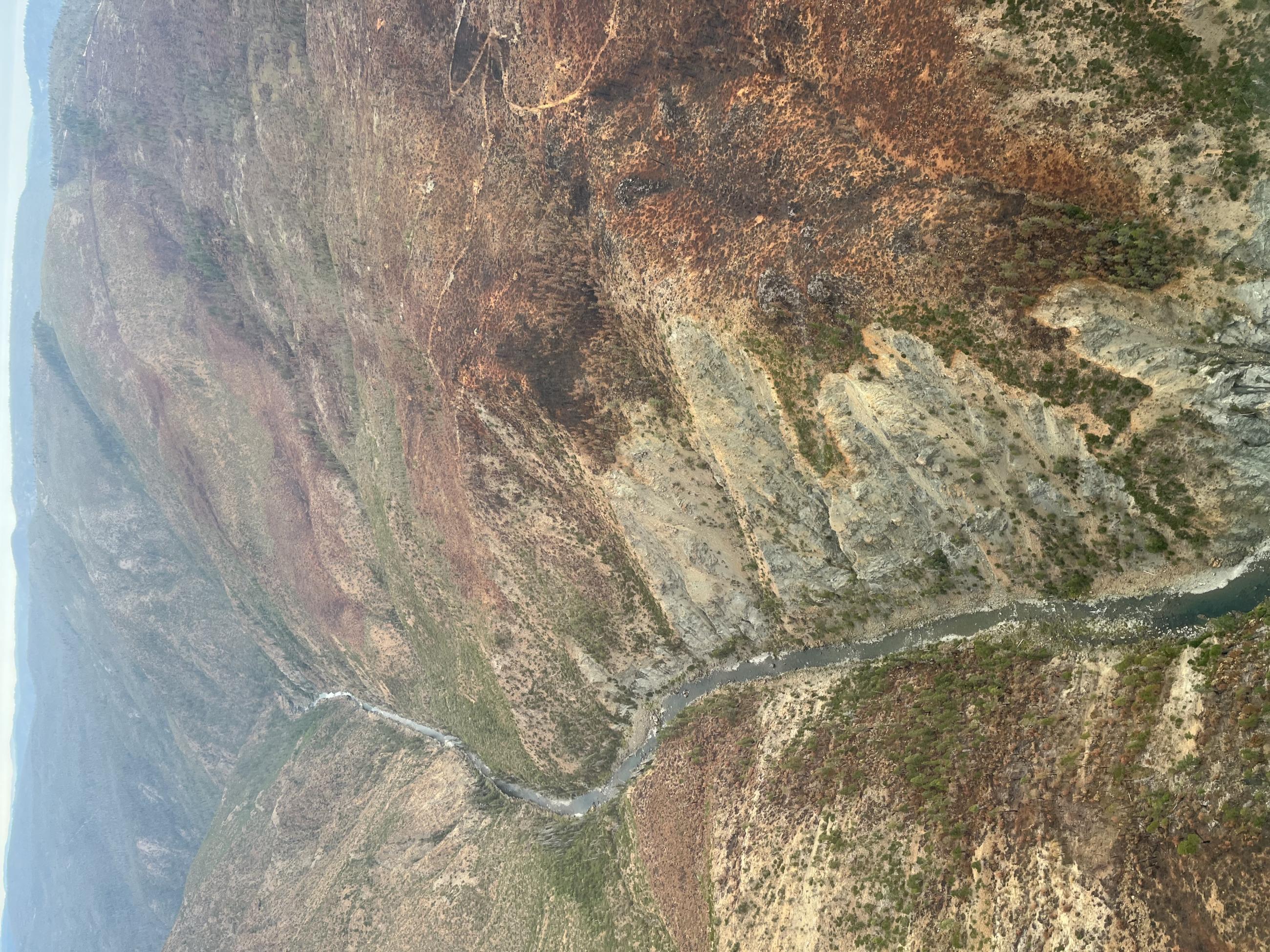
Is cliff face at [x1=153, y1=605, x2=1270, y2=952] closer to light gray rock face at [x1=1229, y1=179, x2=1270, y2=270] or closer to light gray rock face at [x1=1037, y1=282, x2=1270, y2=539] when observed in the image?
light gray rock face at [x1=1037, y1=282, x2=1270, y2=539]

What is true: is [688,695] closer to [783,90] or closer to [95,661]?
[783,90]

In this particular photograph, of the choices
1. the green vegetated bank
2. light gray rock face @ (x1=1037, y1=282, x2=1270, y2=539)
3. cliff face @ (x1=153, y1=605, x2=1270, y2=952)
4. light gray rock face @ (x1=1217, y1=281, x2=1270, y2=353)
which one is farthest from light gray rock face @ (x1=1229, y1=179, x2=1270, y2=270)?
cliff face @ (x1=153, y1=605, x2=1270, y2=952)

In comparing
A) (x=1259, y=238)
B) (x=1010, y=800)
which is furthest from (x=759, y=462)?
(x=1259, y=238)

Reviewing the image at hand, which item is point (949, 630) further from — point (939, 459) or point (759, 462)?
point (759, 462)

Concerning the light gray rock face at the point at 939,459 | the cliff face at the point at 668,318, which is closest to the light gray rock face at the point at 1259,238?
the cliff face at the point at 668,318

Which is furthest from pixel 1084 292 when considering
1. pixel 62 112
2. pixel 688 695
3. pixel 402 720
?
pixel 62 112

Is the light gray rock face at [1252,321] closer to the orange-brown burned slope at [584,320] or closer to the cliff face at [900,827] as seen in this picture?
the orange-brown burned slope at [584,320]
